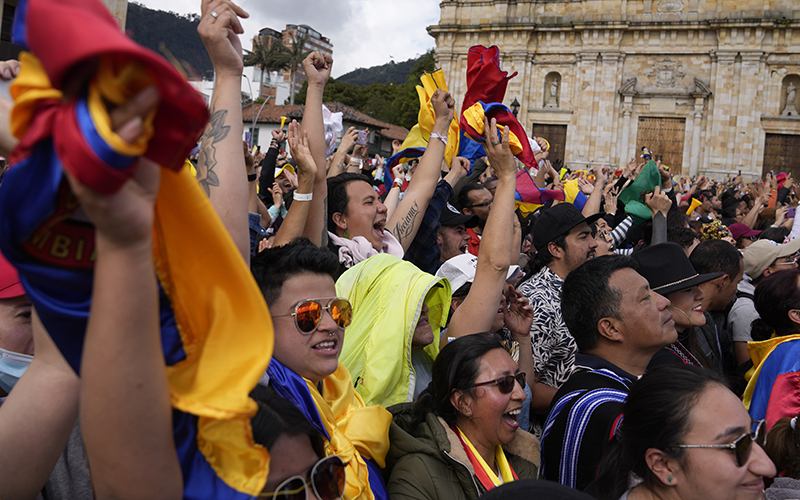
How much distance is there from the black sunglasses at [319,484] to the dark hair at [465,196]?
437 cm

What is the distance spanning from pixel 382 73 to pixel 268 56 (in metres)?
72.3

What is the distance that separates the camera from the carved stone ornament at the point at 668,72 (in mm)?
29844

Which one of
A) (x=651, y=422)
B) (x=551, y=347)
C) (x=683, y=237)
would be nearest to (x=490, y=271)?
(x=551, y=347)

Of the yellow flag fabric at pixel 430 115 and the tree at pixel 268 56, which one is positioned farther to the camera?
the tree at pixel 268 56

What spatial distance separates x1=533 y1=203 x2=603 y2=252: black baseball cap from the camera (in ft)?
15.2

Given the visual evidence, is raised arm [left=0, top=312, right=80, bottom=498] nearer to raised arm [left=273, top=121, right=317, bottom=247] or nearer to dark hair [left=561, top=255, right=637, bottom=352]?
raised arm [left=273, top=121, right=317, bottom=247]

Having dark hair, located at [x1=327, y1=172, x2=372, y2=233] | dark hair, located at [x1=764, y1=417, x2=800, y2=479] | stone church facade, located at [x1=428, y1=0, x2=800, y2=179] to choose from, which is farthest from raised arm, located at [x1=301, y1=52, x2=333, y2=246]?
stone church facade, located at [x1=428, y1=0, x2=800, y2=179]

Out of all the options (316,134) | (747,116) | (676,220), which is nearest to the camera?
(316,134)

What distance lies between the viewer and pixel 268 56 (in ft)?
246

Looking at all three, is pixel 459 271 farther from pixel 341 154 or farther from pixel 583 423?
pixel 341 154

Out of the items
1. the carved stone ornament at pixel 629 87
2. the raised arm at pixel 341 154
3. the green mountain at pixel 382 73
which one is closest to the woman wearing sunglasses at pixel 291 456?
the raised arm at pixel 341 154

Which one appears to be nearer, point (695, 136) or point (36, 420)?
point (36, 420)

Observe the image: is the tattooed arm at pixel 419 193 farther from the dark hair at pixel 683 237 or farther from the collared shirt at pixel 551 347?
the dark hair at pixel 683 237

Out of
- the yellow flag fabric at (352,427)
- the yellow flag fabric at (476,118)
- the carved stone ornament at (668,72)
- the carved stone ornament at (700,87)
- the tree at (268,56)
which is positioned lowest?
the yellow flag fabric at (352,427)
